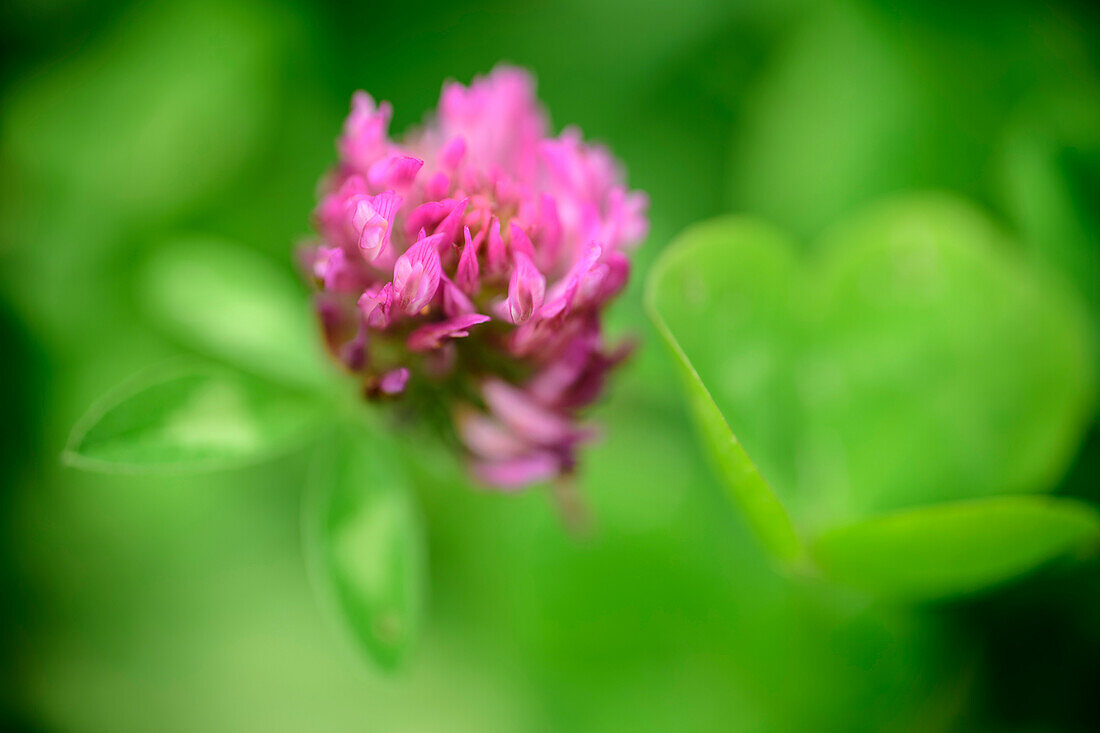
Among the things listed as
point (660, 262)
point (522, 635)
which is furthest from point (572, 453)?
point (522, 635)

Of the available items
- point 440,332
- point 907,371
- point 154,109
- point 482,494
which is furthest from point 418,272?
point 154,109

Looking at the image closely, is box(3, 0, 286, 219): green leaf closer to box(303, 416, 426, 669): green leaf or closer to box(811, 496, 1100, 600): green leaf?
box(303, 416, 426, 669): green leaf

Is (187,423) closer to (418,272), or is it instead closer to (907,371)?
(418,272)

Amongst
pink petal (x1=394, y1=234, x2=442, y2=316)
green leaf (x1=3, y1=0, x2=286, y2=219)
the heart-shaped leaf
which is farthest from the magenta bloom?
green leaf (x1=3, y1=0, x2=286, y2=219)

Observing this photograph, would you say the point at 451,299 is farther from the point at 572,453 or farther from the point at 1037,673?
the point at 1037,673

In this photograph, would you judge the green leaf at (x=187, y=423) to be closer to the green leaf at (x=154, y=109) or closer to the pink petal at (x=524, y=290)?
the pink petal at (x=524, y=290)

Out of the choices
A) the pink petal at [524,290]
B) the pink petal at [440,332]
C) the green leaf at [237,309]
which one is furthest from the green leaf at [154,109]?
the pink petal at [524,290]
